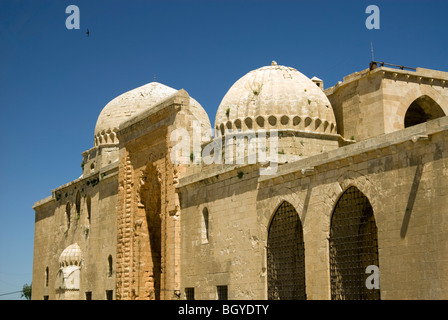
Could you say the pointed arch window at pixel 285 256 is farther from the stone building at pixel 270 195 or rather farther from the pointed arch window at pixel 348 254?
the pointed arch window at pixel 348 254

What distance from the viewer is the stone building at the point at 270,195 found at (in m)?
11.8

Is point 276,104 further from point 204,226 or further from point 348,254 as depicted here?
point 348,254

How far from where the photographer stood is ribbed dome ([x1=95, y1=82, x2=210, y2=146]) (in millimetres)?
25688

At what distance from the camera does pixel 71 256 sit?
24172 millimetres

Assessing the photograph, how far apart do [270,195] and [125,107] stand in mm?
12113

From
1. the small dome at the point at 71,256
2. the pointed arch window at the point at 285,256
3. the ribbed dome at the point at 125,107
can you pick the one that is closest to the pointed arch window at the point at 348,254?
the pointed arch window at the point at 285,256

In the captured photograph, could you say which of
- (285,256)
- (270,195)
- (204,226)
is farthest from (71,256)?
(285,256)

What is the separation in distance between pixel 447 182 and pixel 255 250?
5.67 m

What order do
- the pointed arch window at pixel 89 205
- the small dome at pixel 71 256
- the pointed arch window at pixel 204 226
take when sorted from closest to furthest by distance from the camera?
the pointed arch window at pixel 204 226 < the small dome at pixel 71 256 < the pointed arch window at pixel 89 205

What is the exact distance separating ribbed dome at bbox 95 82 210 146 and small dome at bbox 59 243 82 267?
4.43 meters

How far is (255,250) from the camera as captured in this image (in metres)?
15.4

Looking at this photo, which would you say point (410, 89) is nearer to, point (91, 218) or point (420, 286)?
point (420, 286)

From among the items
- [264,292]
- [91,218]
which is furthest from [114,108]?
[264,292]

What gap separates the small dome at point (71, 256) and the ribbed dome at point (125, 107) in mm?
4434
